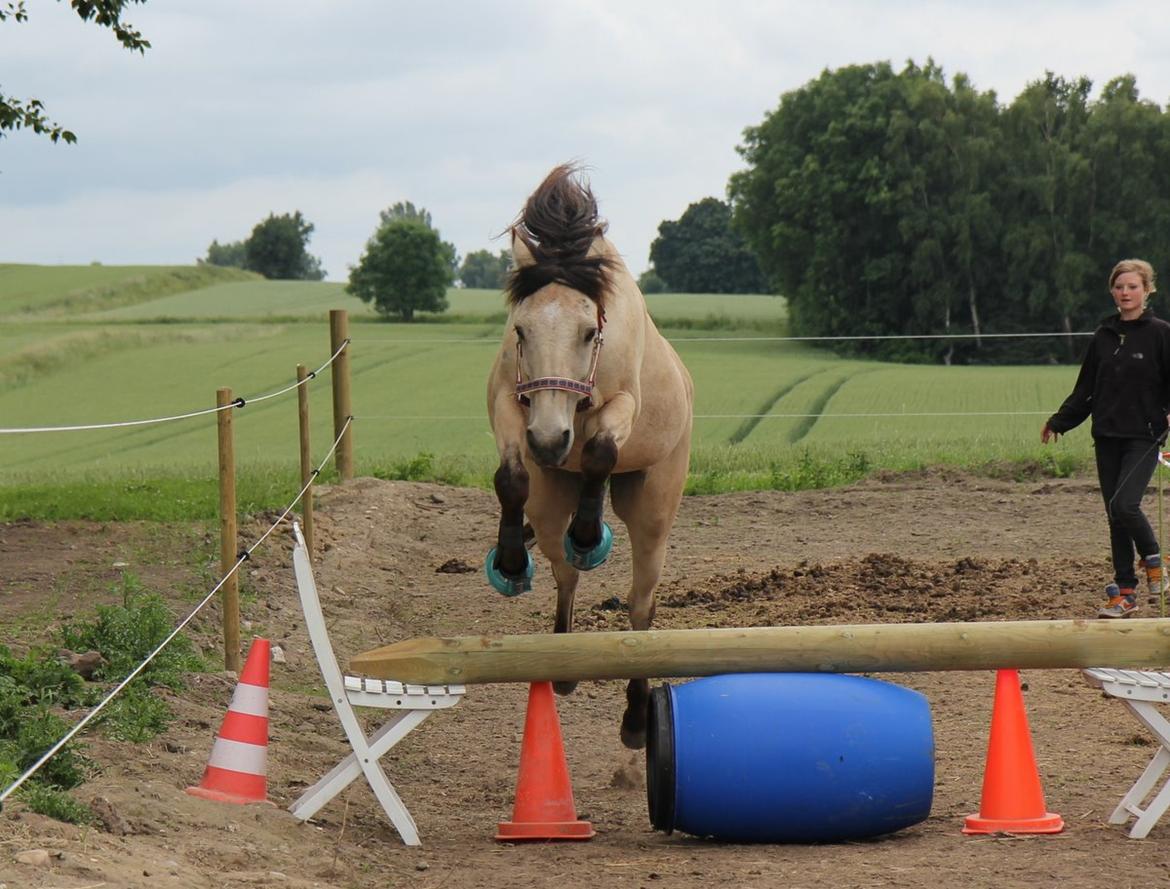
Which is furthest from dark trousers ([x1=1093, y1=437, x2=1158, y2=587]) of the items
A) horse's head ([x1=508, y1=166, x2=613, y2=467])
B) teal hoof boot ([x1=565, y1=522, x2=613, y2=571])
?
horse's head ([x1=508, y1=166, x2=613, y2=467])

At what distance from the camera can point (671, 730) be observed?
4.67 m

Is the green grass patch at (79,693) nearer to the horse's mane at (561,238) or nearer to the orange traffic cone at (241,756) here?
the orange traffic cone at (241,756)

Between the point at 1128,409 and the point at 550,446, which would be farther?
the point at 1128,409

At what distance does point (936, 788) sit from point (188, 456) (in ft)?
56.3

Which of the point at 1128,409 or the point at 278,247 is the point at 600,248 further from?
the point at 278,247

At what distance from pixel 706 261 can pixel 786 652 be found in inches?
2852

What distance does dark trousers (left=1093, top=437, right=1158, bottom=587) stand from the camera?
777cm

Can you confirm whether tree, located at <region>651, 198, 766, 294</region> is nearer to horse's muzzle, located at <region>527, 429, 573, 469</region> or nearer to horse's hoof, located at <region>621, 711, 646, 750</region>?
horse's hoof, located at <region>621, 711, 646, 750</region>

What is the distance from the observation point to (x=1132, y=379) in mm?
7816

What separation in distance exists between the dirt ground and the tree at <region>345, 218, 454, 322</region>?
91.0 ft

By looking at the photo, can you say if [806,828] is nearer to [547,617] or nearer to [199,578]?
[547,617]

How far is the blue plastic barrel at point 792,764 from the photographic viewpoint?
448 centimetres

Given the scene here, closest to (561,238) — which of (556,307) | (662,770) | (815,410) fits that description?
(556,307)

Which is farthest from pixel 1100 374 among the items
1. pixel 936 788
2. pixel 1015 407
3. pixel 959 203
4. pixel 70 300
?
pixel 70 300
